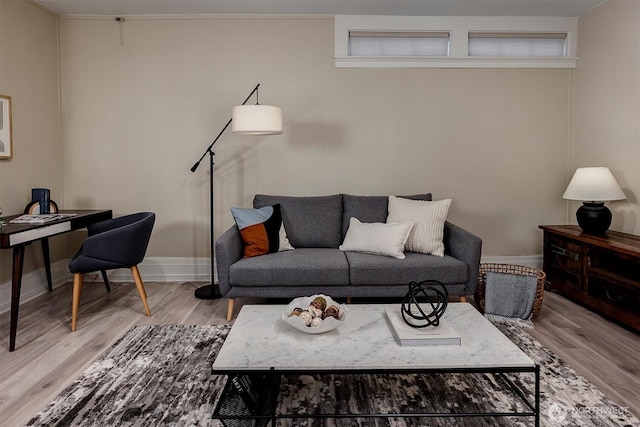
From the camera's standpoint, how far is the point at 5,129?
367 centimetres

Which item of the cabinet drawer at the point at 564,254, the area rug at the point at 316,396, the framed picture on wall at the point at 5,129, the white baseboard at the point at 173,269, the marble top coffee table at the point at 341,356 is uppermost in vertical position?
the framed picture on wall at the point at 5,129

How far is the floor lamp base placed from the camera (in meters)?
3.98

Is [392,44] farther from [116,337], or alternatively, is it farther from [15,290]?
[15,290]

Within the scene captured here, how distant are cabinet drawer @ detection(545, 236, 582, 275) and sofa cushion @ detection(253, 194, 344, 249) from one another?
5.99 feet

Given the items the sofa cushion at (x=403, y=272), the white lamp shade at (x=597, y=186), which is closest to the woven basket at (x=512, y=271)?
the sofa cushion at (x=403, y=272)

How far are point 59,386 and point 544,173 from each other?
14.1 feet

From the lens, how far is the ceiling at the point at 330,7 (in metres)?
4.07

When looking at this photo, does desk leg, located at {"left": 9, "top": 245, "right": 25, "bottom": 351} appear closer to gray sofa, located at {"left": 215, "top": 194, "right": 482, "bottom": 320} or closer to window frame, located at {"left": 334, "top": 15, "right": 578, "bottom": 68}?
gray sofa, located at {"left": 215, "top": 194, "right": 482, "bottom": 320}

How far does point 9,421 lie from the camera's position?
6.79ft

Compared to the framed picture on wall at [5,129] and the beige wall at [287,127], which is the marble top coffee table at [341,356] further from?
the framed picture on wall at [5,129]

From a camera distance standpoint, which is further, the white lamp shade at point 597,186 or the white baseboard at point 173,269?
the white baseboard at point 173,269

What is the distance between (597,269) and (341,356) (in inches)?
97.8

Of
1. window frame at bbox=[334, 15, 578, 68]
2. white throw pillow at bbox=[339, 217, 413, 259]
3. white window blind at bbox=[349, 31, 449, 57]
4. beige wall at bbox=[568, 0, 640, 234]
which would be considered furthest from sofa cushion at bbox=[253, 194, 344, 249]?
beige wall at bbox=[568, 0, 640, 234]

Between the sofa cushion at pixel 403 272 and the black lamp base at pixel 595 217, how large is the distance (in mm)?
1150
